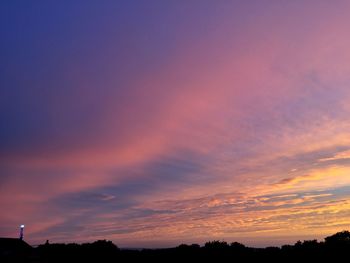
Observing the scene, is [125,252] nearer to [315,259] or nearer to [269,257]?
Answer: [269,257]

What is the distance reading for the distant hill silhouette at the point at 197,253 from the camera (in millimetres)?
40938

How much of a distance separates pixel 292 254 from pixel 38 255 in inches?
1266

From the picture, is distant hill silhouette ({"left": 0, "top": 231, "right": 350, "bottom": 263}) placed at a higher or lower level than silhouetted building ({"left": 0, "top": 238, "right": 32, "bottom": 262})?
lower

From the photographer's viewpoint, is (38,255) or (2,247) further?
(38,255)

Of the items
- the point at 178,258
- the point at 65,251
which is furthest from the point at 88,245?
the point at 178,258

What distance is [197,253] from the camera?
5181 centimetres

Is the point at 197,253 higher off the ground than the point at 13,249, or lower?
lower

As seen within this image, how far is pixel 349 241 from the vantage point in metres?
51.4

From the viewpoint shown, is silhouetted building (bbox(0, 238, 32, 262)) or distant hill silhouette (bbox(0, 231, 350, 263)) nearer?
silhouetted building (bbox(0, 238, 32, 262))

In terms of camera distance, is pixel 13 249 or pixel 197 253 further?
pixel 197 253

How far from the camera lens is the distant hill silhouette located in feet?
134

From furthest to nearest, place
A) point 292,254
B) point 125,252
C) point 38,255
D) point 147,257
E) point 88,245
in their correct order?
point 88,245 < point 125,252 < point 147,257 < point 292,254 < point 38,255

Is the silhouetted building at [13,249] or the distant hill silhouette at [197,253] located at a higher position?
the silhouetted building at [13,249]

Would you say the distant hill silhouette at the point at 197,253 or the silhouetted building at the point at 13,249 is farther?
the distant hill silhouette at the point at 197,253
